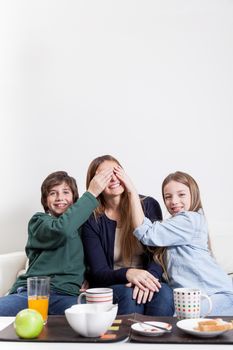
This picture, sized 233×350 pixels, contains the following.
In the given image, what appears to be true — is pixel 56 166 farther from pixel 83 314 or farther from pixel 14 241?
pixel 83 314

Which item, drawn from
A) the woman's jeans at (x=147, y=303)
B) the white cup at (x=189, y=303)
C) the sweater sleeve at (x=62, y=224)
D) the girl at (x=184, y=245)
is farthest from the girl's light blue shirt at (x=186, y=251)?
the white cup at (x=189, y=303)

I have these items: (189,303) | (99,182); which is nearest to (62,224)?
(99,182)

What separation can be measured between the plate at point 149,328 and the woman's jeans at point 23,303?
0.58 m

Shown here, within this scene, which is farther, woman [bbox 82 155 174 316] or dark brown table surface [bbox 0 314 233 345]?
woman [bbox 82 155 174 316]

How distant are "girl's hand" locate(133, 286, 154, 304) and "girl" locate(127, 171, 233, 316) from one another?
0.16 metres

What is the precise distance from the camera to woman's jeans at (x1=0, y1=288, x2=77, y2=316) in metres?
1.55

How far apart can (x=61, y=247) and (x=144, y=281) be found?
0.43m

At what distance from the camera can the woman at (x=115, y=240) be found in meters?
1.69

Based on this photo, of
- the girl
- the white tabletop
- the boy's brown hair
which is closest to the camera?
the white tabletop

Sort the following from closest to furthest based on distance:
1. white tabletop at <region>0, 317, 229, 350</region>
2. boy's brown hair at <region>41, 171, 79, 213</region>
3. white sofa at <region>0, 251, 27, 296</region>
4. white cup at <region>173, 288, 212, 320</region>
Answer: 1. white tabletop at <region>0, 317, 229, 350</region>
2. white cup at <region>173, 288, 212, 320</region>
3. boy's brown hair at <region>41, 171, 79, 213</region>
4. white sofa at <region>0, 251, 27, 296</region>

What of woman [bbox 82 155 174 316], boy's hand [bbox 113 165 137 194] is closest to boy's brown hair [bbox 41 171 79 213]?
woman [bbox 82 155 174 316]

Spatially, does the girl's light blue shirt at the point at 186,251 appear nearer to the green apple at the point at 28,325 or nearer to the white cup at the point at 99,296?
the white cup at the point at 99,296

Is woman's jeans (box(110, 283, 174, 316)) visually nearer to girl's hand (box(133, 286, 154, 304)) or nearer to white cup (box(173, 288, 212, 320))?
girl's hand (box(133, 286, 154, 304))

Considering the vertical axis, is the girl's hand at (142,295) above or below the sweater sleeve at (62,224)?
below
